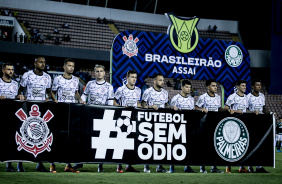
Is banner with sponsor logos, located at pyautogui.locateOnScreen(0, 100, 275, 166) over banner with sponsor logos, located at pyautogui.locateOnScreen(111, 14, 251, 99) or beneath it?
beneath

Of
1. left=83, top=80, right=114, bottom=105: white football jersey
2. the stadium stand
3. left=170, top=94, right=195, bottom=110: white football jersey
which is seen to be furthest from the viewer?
the stadium stand

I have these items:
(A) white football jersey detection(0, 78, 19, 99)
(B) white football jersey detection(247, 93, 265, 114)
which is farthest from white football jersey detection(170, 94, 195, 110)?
(A) white football jersey detection(0, 78, 19, 99)

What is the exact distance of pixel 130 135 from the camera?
7.20 meters

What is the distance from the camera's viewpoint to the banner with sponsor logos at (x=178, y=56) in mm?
11320

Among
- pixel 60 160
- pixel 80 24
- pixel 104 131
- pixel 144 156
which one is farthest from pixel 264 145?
pixel 80 24

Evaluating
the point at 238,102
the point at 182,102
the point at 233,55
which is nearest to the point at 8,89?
the point at 182,102

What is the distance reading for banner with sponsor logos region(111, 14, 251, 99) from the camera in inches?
446

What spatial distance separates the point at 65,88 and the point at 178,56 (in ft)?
16.7

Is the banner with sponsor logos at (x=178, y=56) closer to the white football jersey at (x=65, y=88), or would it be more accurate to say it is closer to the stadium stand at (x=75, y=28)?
the white football jersey at (x=65, y=88)

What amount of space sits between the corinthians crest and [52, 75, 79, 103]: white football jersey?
1074 millimetres

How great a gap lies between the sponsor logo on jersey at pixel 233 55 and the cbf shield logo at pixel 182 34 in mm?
1062

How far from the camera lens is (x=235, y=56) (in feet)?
41.1

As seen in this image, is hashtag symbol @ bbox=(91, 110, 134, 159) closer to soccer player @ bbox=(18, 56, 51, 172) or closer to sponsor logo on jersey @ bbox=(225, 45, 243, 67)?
soccer player @ bbox=(18, 56, 51, 172)

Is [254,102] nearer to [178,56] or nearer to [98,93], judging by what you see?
[178,56]
